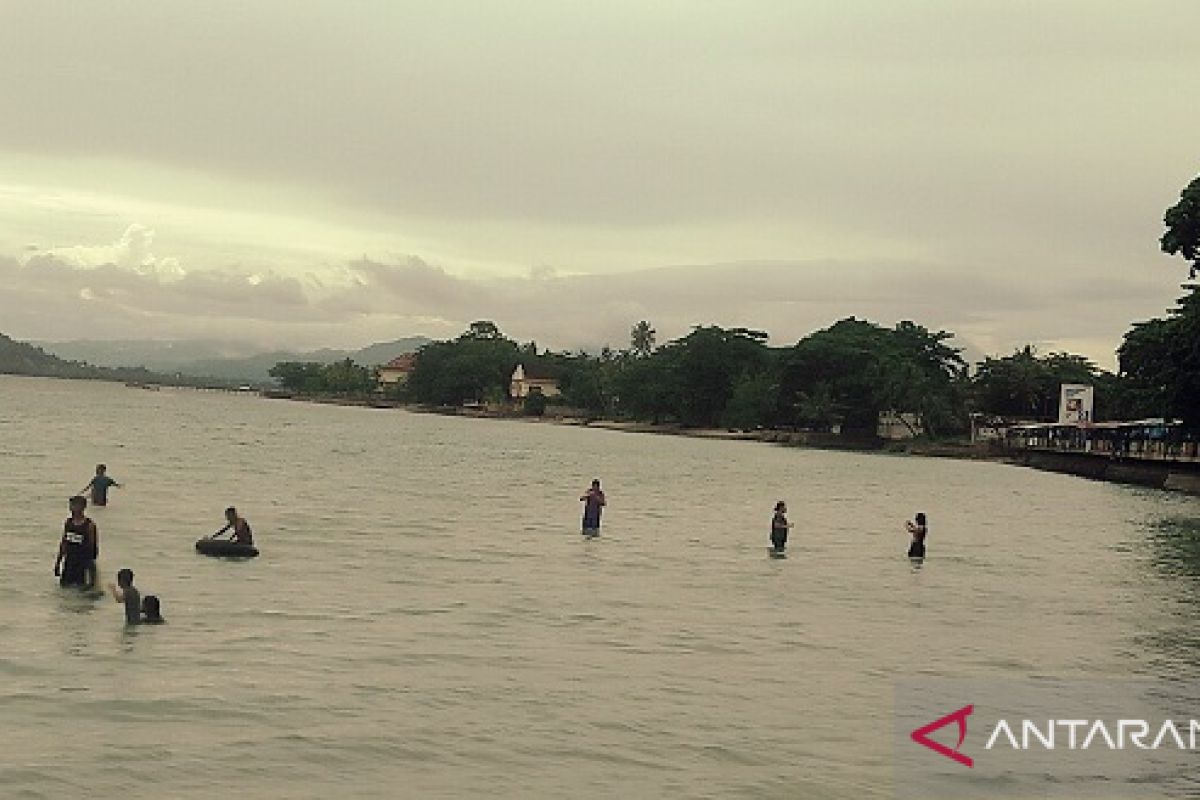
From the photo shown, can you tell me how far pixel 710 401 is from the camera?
17062cm

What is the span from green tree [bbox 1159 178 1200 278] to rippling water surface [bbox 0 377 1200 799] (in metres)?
19.1

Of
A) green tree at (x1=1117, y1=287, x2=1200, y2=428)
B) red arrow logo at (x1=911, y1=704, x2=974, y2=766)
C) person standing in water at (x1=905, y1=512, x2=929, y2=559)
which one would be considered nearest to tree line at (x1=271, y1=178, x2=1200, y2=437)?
green tree at (x1=1117, y1=287, x2=1200, y2=428)

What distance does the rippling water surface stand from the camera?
13336 millimetres

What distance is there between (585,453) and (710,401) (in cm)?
7065

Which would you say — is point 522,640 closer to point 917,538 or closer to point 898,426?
point 917,538

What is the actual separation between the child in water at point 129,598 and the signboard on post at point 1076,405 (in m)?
97.0

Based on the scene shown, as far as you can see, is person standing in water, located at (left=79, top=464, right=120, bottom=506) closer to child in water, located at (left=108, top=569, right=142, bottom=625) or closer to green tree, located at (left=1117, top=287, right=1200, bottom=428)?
child in water, located at (left=108, top=569, right=142, bottom=625)

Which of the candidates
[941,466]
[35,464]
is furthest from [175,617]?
[941,466]

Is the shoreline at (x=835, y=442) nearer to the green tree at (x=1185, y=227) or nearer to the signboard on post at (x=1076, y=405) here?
the signboard on post at (x=1076, y=405)

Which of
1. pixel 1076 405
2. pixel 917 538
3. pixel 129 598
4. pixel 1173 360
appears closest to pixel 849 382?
pixel 1076 405

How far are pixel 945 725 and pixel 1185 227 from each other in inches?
2094

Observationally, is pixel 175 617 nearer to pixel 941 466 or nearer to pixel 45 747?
pixel 45 747

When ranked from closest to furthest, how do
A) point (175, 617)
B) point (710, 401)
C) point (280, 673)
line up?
Answer: point (280, 673)
point (175, 617)
point (710, 401)

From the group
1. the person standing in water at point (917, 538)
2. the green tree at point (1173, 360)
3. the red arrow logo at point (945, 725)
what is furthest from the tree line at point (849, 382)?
the red arrow logo at point (945, 725)
